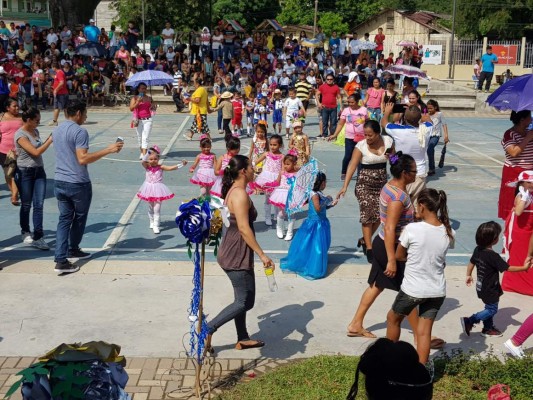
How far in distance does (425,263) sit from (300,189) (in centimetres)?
393

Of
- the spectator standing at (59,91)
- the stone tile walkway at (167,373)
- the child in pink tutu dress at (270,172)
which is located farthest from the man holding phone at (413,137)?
the spectator standing at (59,91)

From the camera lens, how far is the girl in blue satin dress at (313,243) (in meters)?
8.18

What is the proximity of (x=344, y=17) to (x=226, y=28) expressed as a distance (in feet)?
138

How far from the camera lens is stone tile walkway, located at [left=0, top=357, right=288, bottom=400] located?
557 cm

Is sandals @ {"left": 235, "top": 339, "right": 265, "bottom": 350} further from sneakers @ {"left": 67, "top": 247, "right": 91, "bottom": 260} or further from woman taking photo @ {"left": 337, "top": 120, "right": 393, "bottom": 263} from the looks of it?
sneakers @ {"left": 67, "top": 247, "right": 91, "bottom": 260}

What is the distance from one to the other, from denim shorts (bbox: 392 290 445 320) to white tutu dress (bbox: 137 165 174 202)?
16.2ft

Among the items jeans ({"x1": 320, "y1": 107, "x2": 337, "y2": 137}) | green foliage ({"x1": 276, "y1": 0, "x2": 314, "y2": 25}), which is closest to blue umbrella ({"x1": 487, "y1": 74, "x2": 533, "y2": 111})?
jeans ({"x1": 320, "y1": 107, "x2": 337, "y2": 137})

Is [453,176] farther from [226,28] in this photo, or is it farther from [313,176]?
[226,28]

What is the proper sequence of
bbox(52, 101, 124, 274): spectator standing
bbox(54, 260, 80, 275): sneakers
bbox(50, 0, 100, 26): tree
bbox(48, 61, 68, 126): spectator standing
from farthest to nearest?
bbox(50, 0, 100, 26): tree, bbox(48, 61, 68, 126): spectator standing, bbox(54, 260, 80, 275): sneakers, bbox(52, 101, 124, 274): spectator standing

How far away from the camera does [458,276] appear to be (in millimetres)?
8367

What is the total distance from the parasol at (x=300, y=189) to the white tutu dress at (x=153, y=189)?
1.79m

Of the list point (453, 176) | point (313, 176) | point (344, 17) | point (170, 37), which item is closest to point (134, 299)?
point (313, 176)

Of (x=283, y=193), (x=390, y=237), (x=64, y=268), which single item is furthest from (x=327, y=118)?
(x=390, y=237)

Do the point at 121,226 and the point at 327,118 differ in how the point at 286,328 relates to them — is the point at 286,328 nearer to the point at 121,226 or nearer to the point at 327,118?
the point at 121,226
